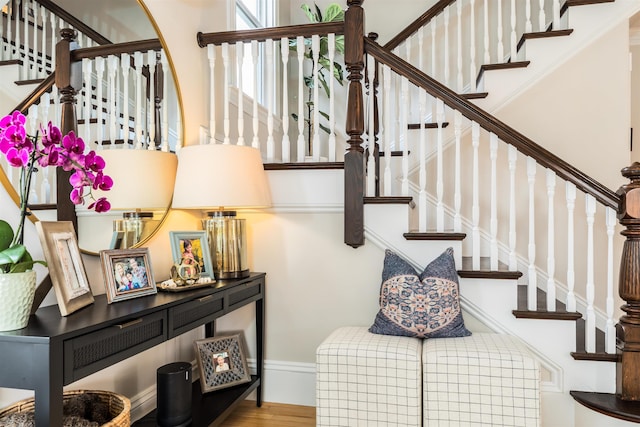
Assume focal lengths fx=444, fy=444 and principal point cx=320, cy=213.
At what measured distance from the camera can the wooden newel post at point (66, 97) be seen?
1606mm

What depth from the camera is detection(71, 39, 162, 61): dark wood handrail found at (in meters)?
1.69

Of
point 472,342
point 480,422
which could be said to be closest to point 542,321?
point 472,342

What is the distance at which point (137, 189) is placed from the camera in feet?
6.64

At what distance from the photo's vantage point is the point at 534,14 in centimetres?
400

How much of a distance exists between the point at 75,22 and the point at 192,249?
1083mm

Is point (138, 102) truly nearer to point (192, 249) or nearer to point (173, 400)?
point (192, 249)

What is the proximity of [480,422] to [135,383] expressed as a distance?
1634mm

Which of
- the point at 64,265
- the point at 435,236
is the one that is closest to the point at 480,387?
the point at 435,236

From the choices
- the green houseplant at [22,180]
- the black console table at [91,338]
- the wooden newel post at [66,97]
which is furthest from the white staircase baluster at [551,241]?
the wooden newel post at [66,97]

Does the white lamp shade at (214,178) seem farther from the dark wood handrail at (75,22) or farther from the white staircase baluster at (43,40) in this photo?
the white staircase baluster at (43,40)

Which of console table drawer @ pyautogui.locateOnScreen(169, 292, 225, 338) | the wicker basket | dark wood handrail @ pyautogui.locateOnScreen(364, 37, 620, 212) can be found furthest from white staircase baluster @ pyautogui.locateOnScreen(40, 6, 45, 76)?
dark wood handrail @ pyautogui.locateOnScreen(364, 37, 620, 212)

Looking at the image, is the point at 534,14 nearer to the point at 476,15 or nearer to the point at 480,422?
the point at 476,15

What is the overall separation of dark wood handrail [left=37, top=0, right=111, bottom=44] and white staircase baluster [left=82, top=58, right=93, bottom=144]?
0.37ft

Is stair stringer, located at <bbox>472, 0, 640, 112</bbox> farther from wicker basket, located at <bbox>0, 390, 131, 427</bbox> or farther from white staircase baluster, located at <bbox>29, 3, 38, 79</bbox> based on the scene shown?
wicker basket, located at <bbox>0, 390, 131, 427</bbox>
